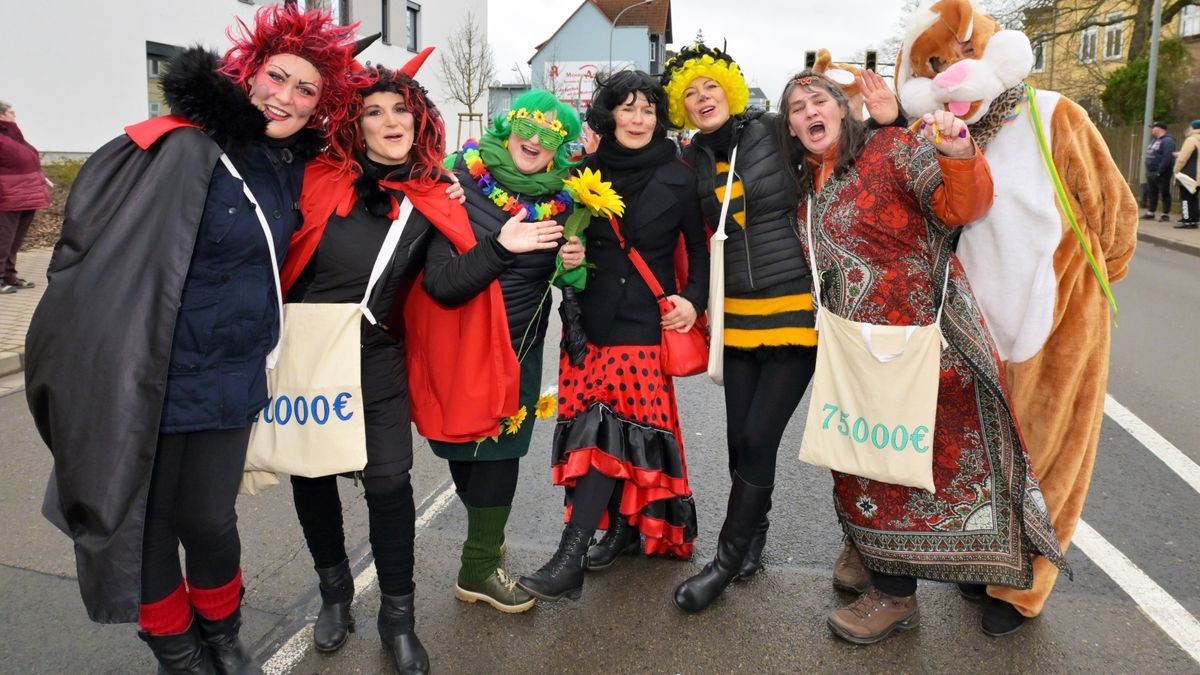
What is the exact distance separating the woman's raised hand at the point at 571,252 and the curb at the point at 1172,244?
1347cm

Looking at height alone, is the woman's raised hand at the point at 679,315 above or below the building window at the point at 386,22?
below

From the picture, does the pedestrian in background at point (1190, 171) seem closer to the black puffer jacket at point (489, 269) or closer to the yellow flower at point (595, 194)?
the yellow flower at point (595, 194)

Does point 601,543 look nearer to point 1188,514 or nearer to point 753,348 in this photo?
point 753,348

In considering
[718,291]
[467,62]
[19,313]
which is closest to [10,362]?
[19,313]

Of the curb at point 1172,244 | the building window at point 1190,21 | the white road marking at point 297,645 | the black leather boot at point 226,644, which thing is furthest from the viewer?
the building window at point 1190,21

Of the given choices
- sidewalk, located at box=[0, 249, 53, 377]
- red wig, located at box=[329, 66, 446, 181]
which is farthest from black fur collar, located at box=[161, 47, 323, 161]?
sidewalk, located at box=[0, 249, 53, 377]

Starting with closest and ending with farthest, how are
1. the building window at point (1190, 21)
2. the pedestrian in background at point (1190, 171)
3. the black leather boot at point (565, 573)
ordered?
1. the black leather boot at point (565, 573)
2. the pedestrian in background at point (1190, 171)
3. the building window at point (1190, 21)

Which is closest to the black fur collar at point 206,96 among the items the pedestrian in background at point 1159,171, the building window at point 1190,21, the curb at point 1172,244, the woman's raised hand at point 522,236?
the woman's raised hand at point 522,236

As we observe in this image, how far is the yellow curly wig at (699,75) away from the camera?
2.99m

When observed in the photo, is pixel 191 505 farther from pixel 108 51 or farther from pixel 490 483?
pixel 108 51

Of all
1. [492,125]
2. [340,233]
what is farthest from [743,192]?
[340,233]

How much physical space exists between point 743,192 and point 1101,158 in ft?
3.63

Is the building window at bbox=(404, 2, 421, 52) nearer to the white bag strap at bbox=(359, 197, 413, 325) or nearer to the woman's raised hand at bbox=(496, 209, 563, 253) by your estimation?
the white bag strap at bbox=(359, 197, 413, 325)

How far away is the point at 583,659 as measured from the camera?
276 cm
